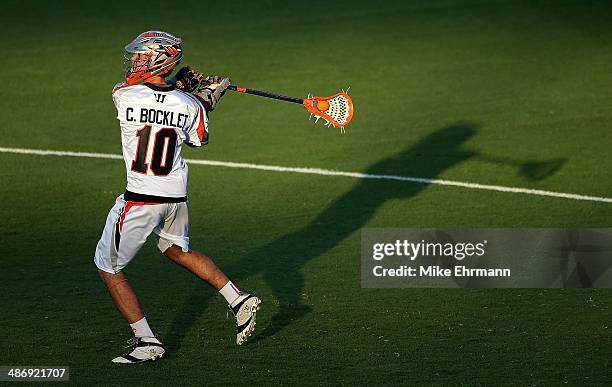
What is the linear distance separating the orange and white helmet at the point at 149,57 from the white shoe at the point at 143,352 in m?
1.96

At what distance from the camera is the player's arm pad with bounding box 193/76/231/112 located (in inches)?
357

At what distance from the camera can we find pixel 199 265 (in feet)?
29.8

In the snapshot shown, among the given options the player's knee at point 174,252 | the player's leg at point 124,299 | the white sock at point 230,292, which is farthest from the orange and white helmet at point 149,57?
the white sock at point 230,292

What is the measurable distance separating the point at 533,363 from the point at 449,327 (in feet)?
3.31

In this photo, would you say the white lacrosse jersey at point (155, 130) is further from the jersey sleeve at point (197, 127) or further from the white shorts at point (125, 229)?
the white shorts at point (125, 229)

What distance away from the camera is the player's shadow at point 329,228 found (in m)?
9.98

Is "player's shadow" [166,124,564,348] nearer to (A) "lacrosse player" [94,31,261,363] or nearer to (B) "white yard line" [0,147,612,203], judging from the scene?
(B) "white yard line" [0,147,612,203]

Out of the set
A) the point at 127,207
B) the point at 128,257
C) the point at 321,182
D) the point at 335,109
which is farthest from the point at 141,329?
the point at 321,182

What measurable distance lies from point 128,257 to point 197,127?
1124 mm

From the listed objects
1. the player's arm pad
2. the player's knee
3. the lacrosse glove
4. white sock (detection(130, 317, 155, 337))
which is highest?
the lacrosse glove

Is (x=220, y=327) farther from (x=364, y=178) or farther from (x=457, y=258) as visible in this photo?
(x=364, y=178)

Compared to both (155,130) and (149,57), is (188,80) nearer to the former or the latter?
(149,57)

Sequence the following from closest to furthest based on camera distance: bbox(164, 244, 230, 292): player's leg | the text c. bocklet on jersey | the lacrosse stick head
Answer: the text c. bocklet on jersey
bbox(164, 244, 230, 292): player's leg
the lacrosse stick head

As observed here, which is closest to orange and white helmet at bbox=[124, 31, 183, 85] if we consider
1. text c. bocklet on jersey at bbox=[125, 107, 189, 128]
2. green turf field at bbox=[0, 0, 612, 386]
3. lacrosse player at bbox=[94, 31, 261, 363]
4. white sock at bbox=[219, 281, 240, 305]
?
lacrosse player at bbox=[94, 31, 261, 363]
